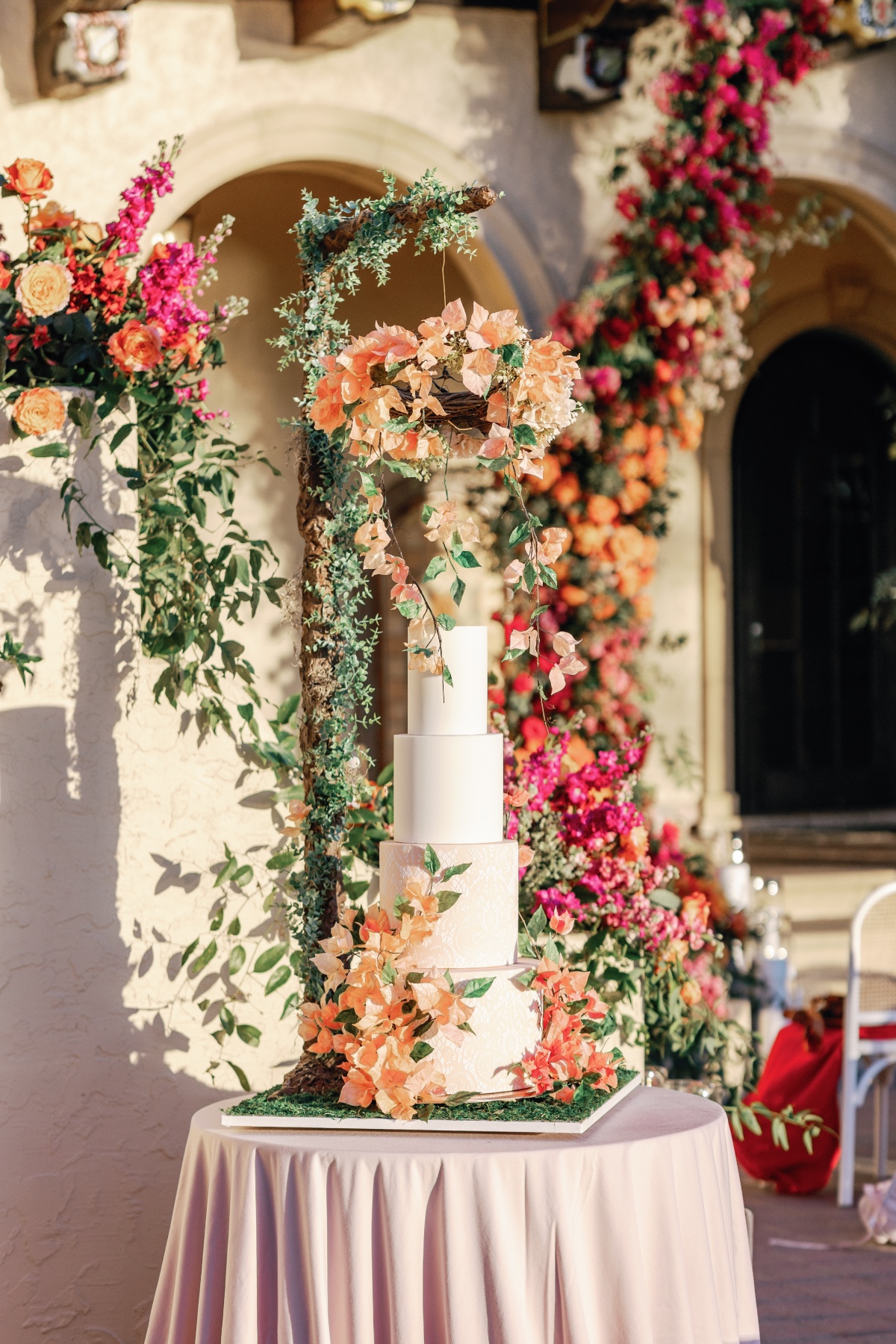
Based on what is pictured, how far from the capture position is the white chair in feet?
15.6

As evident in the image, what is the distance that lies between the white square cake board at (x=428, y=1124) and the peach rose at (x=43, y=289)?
160cm

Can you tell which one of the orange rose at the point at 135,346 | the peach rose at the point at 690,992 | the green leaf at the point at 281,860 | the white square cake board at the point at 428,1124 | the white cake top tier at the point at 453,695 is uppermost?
the orange rose at the point at 135,346

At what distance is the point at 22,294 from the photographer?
3.05 metres

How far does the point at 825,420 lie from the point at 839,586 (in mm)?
935

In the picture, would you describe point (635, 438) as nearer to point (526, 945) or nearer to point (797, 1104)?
point (797, 1104)

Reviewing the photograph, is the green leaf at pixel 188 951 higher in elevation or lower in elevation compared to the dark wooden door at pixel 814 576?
lower

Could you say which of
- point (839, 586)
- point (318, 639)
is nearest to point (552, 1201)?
point (318, 639)

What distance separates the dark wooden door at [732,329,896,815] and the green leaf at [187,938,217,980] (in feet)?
19.0

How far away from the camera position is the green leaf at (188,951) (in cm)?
318

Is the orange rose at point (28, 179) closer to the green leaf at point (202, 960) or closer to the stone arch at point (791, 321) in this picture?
the green leaf at point (202, 960)

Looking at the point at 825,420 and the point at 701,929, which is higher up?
the point at 825,420

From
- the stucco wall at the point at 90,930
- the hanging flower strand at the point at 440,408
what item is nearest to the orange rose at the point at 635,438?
the stucco wall at the point at 90,930

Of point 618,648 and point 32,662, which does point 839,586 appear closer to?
point 618,648

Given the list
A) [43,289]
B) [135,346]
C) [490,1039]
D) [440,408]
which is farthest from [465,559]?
[43,289]
